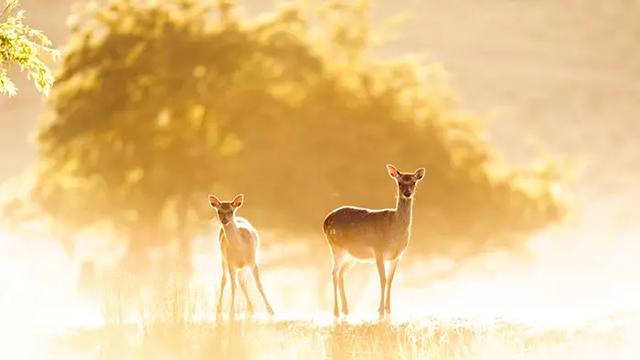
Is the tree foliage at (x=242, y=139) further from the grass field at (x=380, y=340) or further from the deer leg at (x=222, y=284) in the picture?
the grass field at (x=380, y=340)

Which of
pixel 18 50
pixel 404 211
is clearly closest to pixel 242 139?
pixel 18 50

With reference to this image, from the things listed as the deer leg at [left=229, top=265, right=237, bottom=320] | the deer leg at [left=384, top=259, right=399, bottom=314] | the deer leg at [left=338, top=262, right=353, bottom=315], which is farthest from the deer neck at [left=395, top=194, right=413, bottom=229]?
the deer leg at [left=229, top=265, right=237, bottom=320]

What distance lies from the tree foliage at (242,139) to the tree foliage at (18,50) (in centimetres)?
2315

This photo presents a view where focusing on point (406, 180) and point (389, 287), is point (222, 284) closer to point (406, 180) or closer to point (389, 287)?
point (389, 287)

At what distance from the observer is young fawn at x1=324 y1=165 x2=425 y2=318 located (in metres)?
23.9

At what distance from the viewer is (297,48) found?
171 feet

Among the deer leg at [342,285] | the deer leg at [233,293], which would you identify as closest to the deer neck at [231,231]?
the deer leg at [233,293]

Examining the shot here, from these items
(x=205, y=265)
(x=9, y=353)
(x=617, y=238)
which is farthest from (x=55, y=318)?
(x=617, y=238)

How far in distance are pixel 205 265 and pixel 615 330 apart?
39632 mm

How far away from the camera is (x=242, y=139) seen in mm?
51000

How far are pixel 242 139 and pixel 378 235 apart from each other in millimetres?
27121

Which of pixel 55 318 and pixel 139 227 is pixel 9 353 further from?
pixel 139 227

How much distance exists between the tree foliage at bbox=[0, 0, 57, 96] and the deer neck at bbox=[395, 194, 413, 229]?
8.26 m

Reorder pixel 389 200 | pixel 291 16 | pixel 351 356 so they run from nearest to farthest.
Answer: pixel 351 356, pixel 389 200, pixel 291 16
